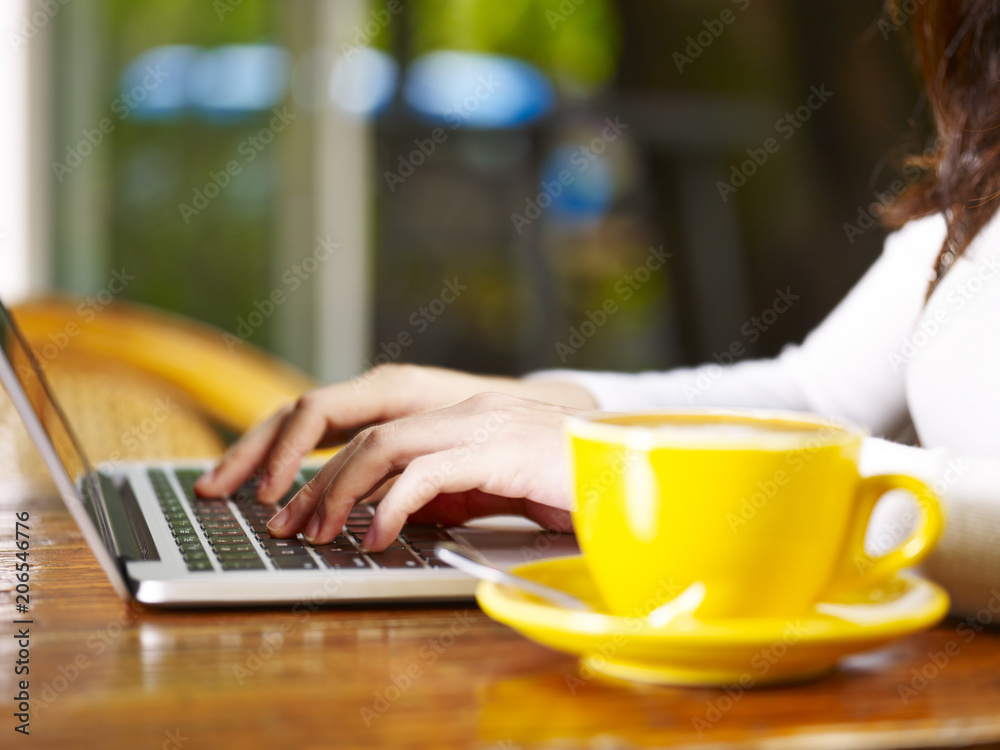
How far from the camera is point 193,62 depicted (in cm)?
308

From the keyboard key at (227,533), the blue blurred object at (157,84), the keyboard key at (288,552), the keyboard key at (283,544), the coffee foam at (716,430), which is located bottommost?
the keyboard key at (227,533)

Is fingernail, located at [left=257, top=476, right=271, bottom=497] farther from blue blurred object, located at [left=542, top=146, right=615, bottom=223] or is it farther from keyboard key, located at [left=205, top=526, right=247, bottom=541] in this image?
blue blurred object, located at [left=542, top=146, right=615, bottom=223]

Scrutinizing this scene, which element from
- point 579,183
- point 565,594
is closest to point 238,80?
point 579,183

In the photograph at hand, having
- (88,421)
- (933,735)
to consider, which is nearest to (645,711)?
(933,735)

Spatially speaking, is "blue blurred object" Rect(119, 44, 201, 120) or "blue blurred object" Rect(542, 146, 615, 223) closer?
"blue blurred object" Rect(119, 44, 201, 120)

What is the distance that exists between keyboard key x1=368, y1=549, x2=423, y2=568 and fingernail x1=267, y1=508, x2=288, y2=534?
0.21ft

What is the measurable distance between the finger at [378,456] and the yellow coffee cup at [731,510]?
0.57 feet

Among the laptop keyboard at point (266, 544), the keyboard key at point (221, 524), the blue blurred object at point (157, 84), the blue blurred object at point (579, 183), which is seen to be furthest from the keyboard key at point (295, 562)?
the blue blurred object at point (579, 183)

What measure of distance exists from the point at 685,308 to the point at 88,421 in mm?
2569

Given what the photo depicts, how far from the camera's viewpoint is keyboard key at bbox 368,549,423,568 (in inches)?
20.5

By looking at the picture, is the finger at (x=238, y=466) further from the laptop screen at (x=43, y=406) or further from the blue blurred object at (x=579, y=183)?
the blue blurred object at (x=579, y=183)

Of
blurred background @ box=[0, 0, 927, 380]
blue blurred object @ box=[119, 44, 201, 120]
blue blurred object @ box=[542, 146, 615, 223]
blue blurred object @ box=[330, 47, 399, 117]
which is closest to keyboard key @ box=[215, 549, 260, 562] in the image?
blurred background @ box=[0, 0, 927, 380]

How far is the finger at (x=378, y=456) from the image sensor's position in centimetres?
55

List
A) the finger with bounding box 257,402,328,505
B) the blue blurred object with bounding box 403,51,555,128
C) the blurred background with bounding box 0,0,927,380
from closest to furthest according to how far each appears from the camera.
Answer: the finger with bounding box 257,402,328,505
the blurred background with bounding box 0,0,927,380
the blue blurred object with bounding box 403,51,555,128
